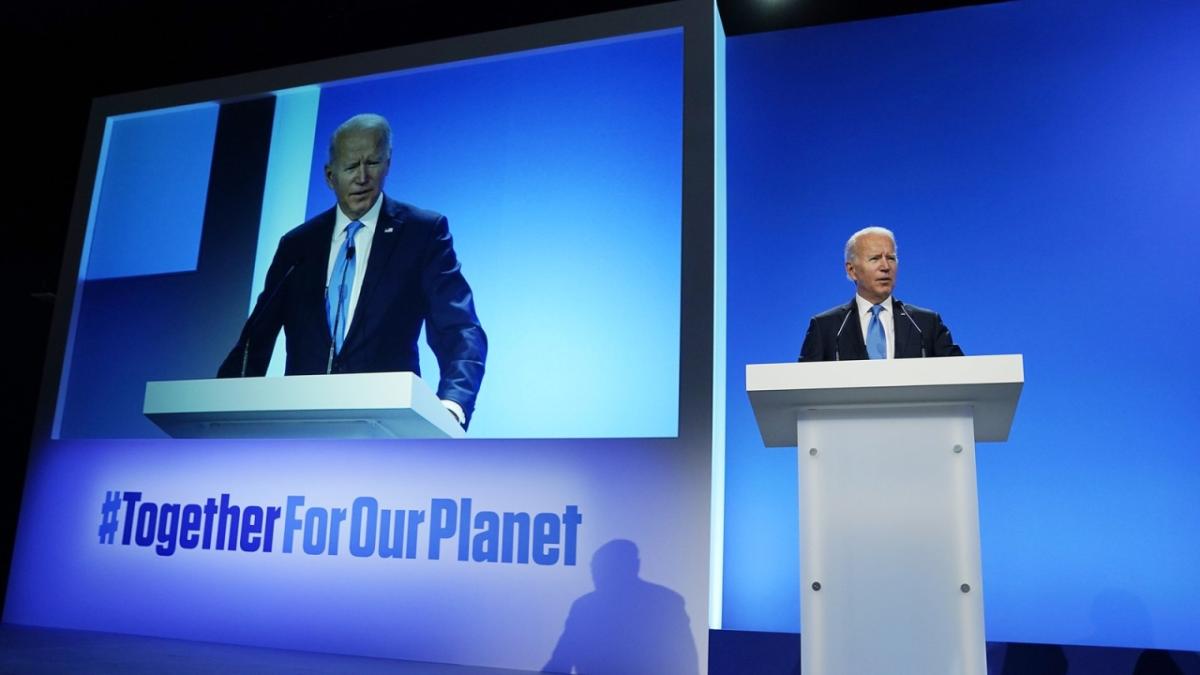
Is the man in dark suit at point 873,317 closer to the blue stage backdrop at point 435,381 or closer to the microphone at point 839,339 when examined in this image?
the microphone at point 839,339

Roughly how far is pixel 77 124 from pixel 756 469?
4.21m

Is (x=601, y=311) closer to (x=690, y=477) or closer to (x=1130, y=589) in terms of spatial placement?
(x=690, y=477)

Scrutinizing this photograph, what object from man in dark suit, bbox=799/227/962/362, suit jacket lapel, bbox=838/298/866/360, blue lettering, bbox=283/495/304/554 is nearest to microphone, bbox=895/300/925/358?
man in dark suit, bbox=799/227/962/362

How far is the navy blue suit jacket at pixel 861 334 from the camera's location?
2.84m

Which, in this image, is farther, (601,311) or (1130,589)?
(601,311)

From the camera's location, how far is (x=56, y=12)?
4941 millimetres

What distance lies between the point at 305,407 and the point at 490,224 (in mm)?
1200

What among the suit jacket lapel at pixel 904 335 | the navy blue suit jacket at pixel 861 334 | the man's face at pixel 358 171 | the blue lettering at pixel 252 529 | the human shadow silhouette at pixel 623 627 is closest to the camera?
the navy blue suit jacket at pixel 861 334

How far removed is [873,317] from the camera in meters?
3.07

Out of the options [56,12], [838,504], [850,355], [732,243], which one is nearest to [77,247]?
[56,12]

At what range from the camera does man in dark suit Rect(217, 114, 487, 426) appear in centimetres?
397

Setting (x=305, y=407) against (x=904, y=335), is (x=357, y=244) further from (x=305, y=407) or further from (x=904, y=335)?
(x=904, y=335)

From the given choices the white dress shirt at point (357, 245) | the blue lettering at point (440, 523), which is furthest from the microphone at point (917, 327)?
the white dress shirt at point (357, 245)

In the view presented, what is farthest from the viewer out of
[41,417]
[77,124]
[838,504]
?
[77,124]
